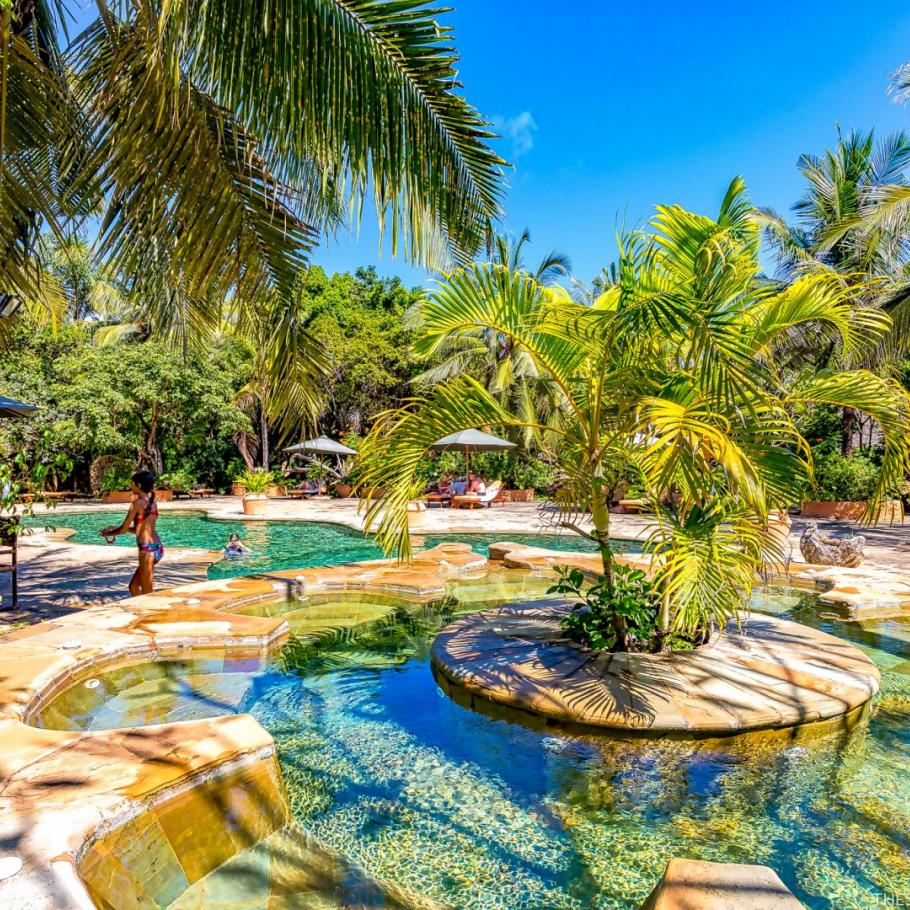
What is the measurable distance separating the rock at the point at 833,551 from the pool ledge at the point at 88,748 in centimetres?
751

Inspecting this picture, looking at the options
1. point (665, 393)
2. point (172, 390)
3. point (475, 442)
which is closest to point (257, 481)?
point (172, 390)

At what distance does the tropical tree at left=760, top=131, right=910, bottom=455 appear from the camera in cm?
1509

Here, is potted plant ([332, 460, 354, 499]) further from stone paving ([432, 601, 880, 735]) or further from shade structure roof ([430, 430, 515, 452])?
stone paving ([432, 601, 880, 735])

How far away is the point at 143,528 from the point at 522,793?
16.7 ft

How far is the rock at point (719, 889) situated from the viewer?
1871 mm

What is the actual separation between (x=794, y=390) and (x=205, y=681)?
4.76 metres

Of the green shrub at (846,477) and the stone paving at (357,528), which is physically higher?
the green shrub at (846,477)

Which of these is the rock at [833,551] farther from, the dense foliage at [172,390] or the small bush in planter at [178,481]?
the small bush in planter at [178,481]

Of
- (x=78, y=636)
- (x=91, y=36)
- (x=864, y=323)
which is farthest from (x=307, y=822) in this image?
(x=91, y=36)

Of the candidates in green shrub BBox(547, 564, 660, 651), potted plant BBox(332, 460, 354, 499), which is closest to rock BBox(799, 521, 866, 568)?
green shrub BBox(547, 564, 660, 651)

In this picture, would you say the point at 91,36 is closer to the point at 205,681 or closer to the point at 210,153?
the point at 210,153

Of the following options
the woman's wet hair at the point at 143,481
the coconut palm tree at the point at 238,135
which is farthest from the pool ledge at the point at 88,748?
the coconut palm tree at the point at 238,135

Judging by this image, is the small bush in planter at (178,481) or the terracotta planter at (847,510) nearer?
the terracotta planter at (847,510)

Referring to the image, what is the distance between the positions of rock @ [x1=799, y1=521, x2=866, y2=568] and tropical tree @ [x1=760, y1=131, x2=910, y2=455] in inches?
281
